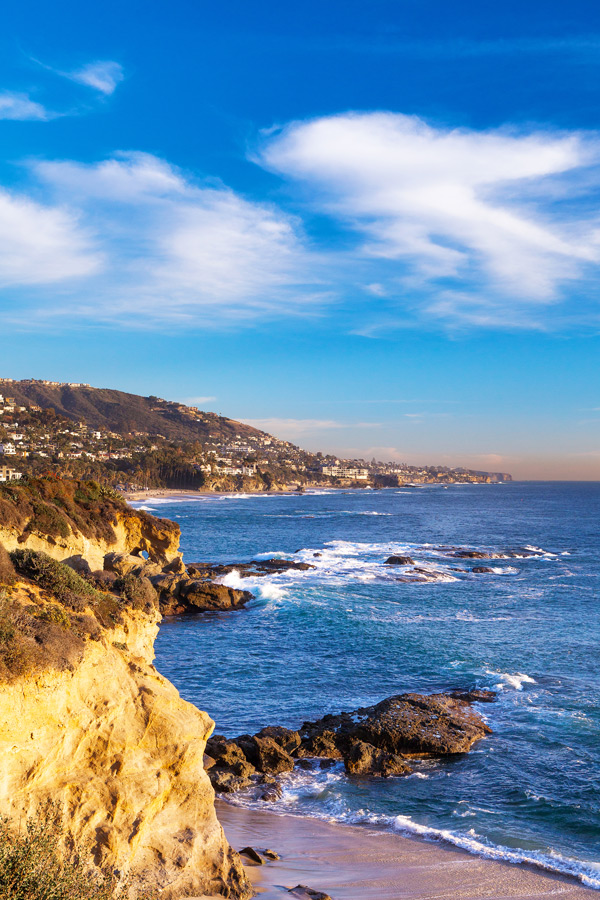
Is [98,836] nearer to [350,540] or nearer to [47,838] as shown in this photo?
[47,838]

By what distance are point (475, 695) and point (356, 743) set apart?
6.42m

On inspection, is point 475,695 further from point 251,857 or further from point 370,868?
point 251,857

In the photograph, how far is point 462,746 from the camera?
690 inches

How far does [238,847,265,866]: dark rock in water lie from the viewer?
11680 mm

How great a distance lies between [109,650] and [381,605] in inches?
1127

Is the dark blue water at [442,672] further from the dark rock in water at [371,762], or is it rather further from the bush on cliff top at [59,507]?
the bush on cliff top at [59,507]

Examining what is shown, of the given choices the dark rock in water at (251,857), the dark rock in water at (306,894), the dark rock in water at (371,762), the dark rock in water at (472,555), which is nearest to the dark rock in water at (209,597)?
the dark rock in water at (371,762)

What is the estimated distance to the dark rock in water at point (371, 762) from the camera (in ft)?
54.1

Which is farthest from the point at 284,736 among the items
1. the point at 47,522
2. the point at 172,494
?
the point at 172,494

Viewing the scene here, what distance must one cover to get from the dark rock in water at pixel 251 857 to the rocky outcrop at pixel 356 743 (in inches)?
111

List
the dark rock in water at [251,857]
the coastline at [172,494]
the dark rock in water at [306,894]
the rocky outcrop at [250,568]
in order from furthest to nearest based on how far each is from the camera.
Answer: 1. the coastline at [172,494]
2. the rocky outcrop at [250,568]
3. the dark rock in water at [251,857]
4. the dark rock in water at [306,894]

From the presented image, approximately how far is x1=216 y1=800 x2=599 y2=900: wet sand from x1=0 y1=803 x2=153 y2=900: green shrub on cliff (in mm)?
3711

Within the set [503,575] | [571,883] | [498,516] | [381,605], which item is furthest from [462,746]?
[498,516]

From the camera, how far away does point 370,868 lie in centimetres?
1209
